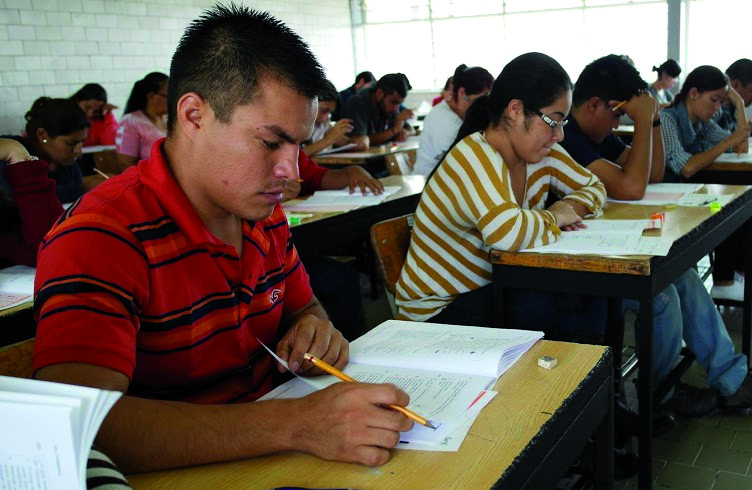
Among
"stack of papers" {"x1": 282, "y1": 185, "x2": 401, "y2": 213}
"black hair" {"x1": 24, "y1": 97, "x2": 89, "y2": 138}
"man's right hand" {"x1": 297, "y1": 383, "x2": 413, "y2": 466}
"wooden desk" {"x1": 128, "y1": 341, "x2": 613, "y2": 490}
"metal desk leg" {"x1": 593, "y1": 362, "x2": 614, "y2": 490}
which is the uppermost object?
"black hair" {"x1": 24, "y1": 97, "x2": 89, "y2": 138}

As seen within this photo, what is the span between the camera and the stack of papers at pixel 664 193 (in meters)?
2.61

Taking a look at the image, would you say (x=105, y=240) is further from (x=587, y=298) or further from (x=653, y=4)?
(x=653, y=4)

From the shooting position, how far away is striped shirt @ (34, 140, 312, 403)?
0.92 metres

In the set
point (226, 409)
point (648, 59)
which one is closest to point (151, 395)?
point (226, 409)

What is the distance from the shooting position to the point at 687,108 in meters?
3.87

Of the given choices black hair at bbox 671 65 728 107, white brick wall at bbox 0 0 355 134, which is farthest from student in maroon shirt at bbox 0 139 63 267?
white brick wall at bbox 0 0 355 134

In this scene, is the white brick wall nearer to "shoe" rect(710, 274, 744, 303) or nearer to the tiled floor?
"shoe" rect(710, 274, 744, 303)

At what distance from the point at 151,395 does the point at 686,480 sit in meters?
1.70

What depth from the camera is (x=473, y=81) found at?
4477mm

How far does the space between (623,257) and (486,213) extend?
15.1 inches

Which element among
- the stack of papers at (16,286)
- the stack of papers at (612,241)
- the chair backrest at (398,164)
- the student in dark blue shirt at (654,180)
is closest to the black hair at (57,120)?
the stack of papers at (16,286)

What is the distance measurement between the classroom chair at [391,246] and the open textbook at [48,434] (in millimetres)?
1624

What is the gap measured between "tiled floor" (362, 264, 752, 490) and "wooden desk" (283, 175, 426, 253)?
45.9 inches

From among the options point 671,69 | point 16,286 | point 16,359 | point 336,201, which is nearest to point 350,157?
point 336,201
